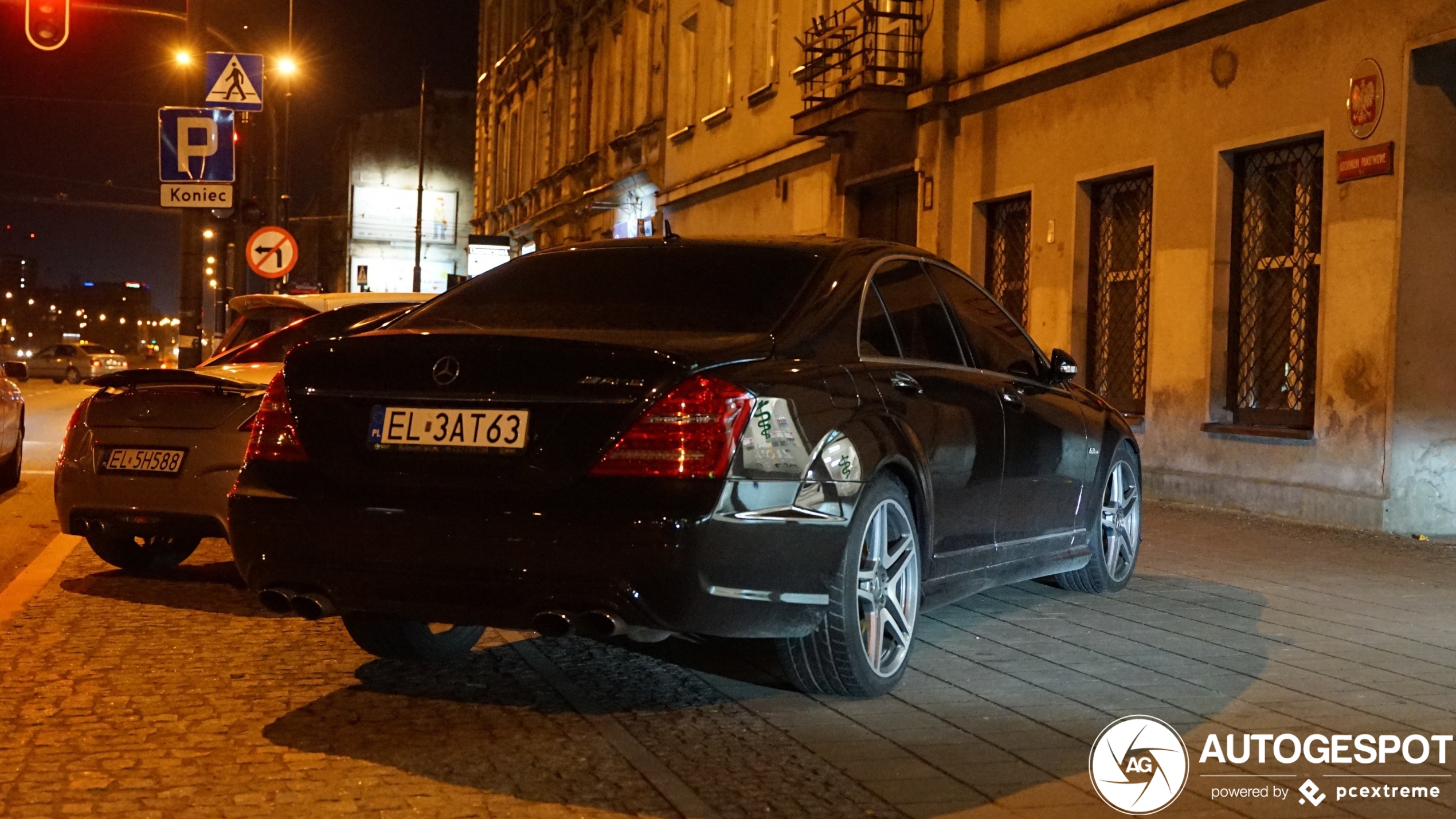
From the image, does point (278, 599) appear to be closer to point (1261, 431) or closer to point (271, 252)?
point (1261, 431)

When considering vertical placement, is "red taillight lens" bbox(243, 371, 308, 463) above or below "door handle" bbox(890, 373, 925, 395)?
below

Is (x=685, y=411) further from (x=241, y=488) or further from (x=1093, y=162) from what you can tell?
(x=1093, y=162)

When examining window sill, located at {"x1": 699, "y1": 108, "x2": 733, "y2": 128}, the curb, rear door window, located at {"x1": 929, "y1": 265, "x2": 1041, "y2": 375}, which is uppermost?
window sill, located at {"x1": 699, "y1": 108, "x2": 733, "y2": 128}

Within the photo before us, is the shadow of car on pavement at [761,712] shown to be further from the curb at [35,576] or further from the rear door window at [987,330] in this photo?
the curb at [35,576]

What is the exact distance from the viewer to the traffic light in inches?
758

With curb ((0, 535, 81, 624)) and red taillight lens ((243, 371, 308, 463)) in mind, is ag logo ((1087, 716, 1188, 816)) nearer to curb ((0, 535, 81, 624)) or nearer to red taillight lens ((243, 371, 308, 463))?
red taillight lens ((243, 371, 308, 463))

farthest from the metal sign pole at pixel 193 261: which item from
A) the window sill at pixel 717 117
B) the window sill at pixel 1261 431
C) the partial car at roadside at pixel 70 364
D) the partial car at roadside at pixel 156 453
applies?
the partial car at roadside at pixel 70 364

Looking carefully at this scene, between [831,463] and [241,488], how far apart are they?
1819 millimetres

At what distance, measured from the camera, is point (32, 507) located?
12461mm

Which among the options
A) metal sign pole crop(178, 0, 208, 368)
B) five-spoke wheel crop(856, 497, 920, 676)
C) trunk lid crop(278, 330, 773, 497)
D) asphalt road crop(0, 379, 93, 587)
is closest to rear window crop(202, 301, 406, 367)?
asphalt road crop(0, 379, 93, 587)

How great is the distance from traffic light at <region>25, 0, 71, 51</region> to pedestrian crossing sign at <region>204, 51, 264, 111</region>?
2.17 m

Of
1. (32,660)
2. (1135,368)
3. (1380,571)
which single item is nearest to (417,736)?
(32,660)

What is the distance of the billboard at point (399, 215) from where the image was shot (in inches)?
2908

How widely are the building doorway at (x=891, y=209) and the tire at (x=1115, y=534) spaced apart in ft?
37.2
